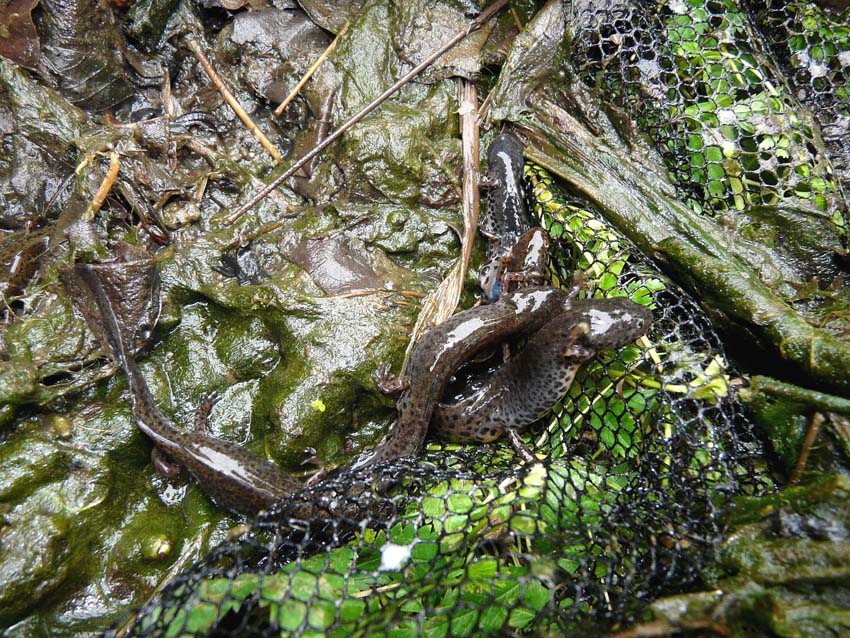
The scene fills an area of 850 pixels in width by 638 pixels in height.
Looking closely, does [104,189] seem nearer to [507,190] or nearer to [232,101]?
[232,101]

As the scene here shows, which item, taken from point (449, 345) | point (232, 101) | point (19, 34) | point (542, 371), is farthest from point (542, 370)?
point (19, 34)

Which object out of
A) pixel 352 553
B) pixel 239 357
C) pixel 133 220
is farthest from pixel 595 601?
pixel 133 220

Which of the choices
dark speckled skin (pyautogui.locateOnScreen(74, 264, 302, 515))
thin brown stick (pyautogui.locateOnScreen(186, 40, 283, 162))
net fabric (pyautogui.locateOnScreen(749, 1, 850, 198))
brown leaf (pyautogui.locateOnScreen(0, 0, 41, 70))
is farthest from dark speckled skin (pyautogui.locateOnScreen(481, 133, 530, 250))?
brown leaf (pyautogui.locateOnScreen(0, 0, 41, 70))

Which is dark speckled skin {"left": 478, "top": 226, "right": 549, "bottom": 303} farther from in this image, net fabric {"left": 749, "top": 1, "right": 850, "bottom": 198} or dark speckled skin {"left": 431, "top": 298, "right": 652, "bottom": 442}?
net fabric {"left": 749, "top": 1, "right": 850, "bottom": 198}

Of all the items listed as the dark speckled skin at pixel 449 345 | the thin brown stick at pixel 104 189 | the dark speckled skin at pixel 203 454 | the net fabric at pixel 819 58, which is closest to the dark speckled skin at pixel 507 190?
the dark speckled skin at pixel 449 345

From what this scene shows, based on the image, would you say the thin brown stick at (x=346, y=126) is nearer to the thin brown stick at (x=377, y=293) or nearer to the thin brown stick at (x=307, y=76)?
the thin brown stick at (x=307, y=76)
